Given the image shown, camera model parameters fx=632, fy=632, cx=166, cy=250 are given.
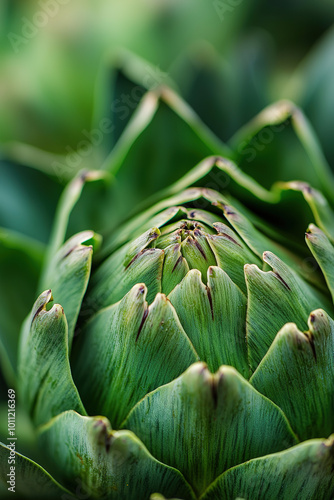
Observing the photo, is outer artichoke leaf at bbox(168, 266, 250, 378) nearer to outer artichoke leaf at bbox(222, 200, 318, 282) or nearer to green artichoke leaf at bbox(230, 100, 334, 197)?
outer artichoke leaf at bbox(222, 200, 318, 282)

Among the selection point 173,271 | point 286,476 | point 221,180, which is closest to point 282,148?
point 221,180

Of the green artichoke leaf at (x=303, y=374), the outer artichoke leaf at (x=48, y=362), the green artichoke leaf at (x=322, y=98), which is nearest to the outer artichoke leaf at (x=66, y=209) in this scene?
the outer artichoke leaf at (x=48, y=362)

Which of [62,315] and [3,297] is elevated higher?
[3,297]

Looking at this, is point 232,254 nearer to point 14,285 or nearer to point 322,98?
point 14,285

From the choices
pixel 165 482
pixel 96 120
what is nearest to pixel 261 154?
pixel 96 120

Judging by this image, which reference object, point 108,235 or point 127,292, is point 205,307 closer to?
point 127,292

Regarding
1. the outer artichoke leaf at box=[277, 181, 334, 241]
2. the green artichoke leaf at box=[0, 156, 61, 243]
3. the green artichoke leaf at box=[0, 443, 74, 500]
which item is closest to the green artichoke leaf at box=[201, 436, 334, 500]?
the green artichoke leaf at box=[0, 443, 74, 500]
